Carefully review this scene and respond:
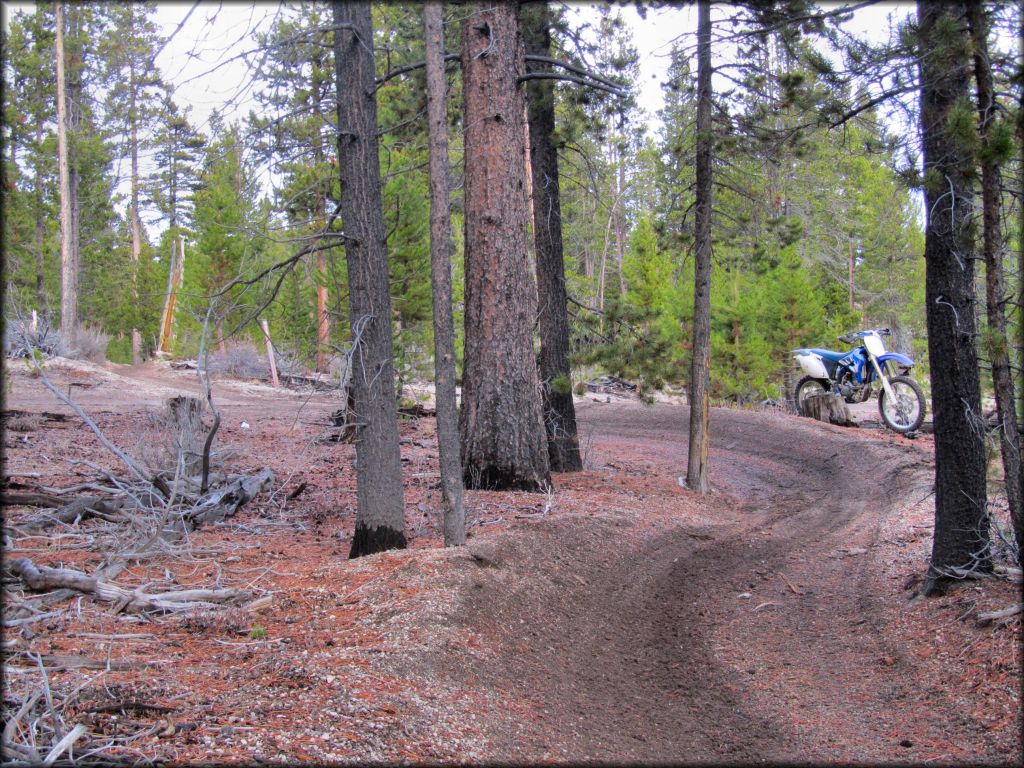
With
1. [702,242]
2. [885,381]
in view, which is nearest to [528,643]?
[702,242]

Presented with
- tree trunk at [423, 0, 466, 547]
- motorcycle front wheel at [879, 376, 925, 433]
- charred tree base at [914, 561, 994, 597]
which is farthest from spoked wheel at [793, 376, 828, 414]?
tree trunk at [423, 0, 466, 547]

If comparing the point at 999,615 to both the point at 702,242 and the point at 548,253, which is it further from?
the point at 548,253

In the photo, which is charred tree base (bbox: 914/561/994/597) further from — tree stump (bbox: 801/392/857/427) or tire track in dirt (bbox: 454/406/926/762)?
tree stump (bbox: 801/392/857/427)

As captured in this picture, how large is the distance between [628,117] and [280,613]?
9271 millimetres

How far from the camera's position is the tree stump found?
60.9 feet

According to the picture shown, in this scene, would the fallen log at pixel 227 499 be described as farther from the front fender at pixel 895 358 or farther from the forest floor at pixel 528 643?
the front fender at pixel 895 358

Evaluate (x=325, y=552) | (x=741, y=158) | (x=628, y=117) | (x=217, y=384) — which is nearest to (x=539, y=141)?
(x=628, y=117)

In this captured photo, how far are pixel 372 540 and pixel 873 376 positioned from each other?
13.9 meters

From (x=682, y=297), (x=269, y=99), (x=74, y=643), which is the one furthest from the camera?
(x=682, y=297)

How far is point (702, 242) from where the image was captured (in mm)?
11367

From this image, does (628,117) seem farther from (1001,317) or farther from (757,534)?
(1001,317)

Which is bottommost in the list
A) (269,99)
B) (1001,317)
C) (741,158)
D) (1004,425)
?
(1004,425)

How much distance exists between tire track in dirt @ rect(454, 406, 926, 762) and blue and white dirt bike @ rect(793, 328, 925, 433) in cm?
571

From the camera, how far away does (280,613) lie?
5.30 meters
